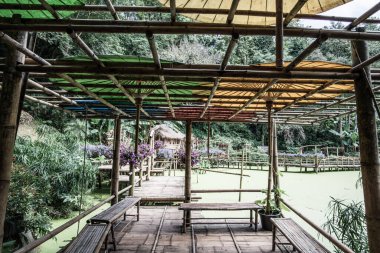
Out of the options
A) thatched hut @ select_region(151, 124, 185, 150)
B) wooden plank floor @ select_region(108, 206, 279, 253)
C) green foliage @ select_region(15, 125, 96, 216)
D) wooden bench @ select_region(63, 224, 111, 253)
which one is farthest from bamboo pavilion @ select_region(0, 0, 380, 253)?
thatched hut @ select_region(151, 124, 185, 150)

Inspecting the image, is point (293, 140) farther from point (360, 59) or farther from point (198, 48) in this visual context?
point (360, 59)

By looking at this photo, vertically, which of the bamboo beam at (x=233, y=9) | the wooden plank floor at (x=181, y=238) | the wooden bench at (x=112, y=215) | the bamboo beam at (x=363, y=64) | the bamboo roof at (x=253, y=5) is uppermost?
the bamboo roof at (x=253, y=5)

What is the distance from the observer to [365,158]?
2.11 meters

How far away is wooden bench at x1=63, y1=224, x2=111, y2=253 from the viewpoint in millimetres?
2674

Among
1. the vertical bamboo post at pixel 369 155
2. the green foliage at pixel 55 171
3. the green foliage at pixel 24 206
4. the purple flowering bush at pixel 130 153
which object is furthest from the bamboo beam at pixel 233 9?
the green foliage at pixel 55 171

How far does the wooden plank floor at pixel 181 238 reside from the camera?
3863 millimetres

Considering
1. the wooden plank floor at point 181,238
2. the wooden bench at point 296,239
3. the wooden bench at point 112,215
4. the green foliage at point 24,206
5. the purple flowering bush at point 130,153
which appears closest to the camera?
the wooden bench at point 296,239

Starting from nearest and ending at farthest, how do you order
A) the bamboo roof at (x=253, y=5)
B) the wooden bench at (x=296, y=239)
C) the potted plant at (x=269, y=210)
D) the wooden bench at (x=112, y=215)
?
the bamboo roof at (x=253, y=5), the wooden bench at (x=296, y=239), the wooden bench at (x=112, y=215), the potted plant at (x=269, y=210)

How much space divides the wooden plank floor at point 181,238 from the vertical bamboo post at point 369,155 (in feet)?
6.78

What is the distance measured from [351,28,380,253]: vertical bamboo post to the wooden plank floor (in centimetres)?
207

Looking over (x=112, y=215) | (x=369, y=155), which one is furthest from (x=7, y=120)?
(x=369, y=155)

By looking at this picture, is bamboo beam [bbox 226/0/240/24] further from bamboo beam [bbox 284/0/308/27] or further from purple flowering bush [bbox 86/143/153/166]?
purple flowering bush [bbox 86/143/153/166]

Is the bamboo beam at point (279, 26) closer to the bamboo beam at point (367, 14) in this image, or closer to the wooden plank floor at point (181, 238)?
the bamboo beam at point (367, 14)

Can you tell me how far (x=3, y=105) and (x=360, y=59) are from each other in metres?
2.97
